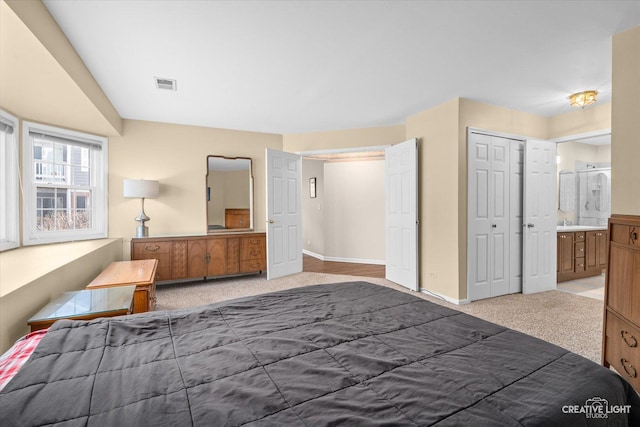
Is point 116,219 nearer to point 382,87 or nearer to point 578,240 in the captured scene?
point 382,87

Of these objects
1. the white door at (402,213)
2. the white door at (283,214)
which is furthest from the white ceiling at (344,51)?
the white door at (283,214)

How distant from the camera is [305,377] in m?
0.89

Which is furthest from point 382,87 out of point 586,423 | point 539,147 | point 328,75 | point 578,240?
point 578,240

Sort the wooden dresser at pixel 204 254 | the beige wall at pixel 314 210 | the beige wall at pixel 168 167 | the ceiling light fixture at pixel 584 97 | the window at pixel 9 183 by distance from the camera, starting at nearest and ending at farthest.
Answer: the window at pixel 9 183
the ceiling light fixture at pixel 584 97
the wooden dresser at pixel 204 254
the beige wall at pixel 168 167
the beige wall at pixel 314 210

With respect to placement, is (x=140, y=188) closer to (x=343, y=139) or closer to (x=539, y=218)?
(x=343, y=139)

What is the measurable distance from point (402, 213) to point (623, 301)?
2.56m

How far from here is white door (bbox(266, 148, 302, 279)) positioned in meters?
4.73

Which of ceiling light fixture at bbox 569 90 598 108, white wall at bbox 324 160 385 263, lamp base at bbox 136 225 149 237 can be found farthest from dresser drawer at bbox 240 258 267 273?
ceiling light fixture at bbox 569 90 598 108

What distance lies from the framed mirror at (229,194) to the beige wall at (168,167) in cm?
10

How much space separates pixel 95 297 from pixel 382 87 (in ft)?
10.7

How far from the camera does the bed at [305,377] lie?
73 centimetres

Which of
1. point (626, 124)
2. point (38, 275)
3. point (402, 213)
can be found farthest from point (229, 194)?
point (626, 124)

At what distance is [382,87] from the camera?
130 inches

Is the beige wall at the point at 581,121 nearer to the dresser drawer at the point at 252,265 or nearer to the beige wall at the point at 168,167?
the beige wall at the point at 168,167
